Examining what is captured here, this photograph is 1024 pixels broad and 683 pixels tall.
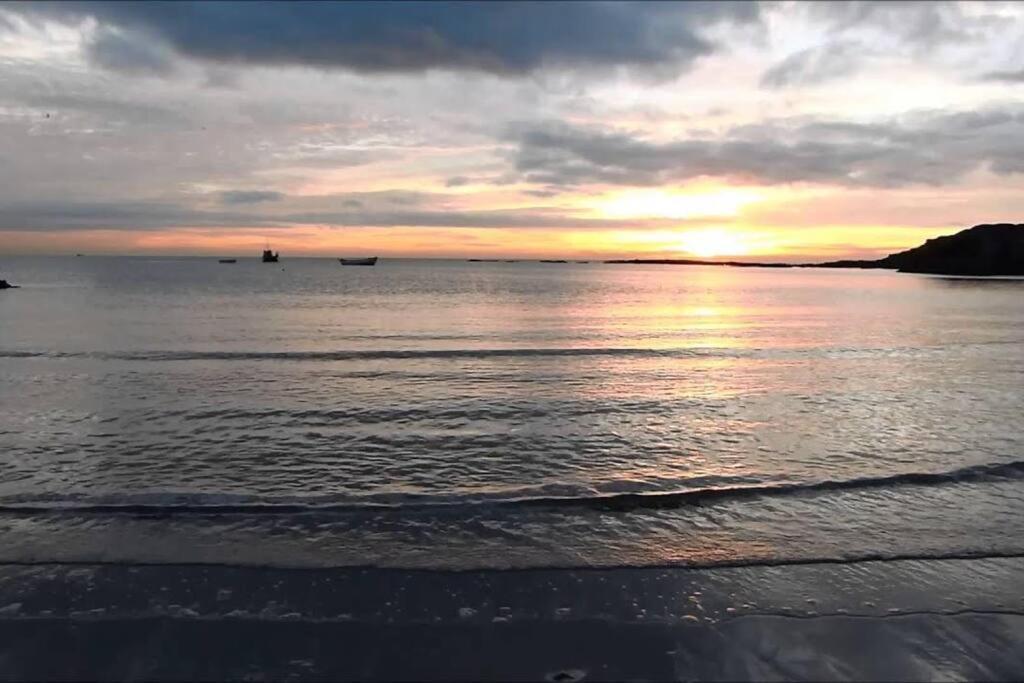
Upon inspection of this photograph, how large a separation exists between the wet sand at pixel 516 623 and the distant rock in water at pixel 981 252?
586 ft

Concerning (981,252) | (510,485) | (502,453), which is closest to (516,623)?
(510,485)

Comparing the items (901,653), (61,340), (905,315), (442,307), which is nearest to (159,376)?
(61,340)

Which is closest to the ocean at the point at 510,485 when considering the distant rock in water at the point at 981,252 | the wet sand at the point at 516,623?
the wet sand at the point at 516,623

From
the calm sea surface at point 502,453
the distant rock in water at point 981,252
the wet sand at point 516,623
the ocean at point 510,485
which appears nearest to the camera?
the wet sand at point 516,623

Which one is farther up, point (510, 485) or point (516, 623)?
point (516, 623)

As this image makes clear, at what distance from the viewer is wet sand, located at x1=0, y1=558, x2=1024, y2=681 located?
602 centimetres

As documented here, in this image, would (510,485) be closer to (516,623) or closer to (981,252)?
(516,623)

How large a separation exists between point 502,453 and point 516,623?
280 inches

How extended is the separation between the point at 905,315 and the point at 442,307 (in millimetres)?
37563

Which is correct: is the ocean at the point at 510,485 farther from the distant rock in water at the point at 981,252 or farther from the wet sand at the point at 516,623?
the distant rock in water at the point at 981,252

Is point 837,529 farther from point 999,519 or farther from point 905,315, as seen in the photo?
point 905,315

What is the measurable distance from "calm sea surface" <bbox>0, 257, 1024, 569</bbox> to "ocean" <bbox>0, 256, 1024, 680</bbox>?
2.8 inches

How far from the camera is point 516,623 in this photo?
684 centimetres

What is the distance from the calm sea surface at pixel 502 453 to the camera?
9117 millimetres
